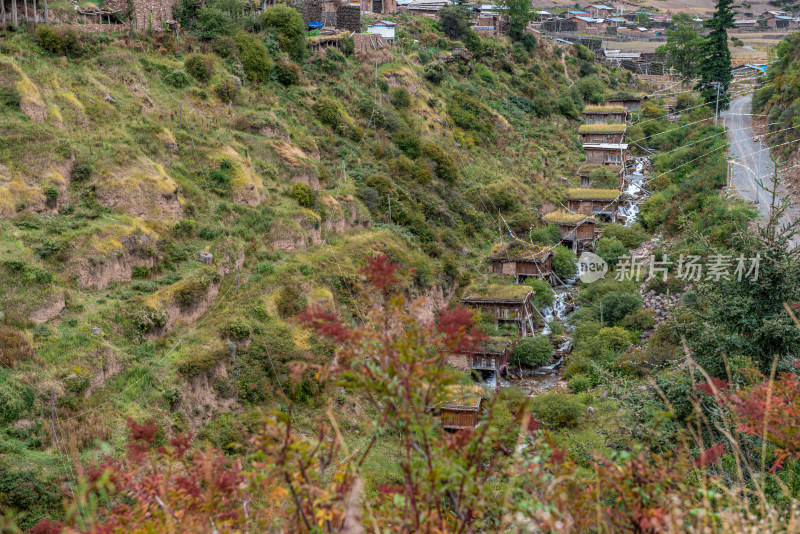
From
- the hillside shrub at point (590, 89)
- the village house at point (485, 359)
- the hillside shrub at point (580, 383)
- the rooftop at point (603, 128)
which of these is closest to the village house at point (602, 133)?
the rooftop at point (603, 128)

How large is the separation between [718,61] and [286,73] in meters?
35.8

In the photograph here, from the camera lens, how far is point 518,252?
35969 millimetres

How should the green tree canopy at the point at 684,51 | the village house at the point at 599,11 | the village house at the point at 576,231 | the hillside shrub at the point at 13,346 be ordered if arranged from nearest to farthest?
the hillside shrub at the point at 13,346, the village house at the point at 576,231, the green tree canopy at the point at 684,51, the village house at the point at 599,11

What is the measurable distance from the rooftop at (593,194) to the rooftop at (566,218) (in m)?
1.79

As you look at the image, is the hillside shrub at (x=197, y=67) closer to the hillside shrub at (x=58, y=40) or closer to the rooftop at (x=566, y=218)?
the hillside shrub at (x=58, y=40)

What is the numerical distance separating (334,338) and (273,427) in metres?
0.85

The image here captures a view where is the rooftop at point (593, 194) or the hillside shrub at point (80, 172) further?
the rooftop at point (593, 194)

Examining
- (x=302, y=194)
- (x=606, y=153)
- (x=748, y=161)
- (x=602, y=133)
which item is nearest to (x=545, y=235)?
(x=748, y=161)

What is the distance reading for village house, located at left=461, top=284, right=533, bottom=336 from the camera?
31.1 m

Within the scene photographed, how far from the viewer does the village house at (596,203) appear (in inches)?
1689

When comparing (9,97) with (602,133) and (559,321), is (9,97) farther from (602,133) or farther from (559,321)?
(602,133)

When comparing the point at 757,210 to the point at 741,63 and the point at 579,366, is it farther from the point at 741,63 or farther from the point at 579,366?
the point at 741,63

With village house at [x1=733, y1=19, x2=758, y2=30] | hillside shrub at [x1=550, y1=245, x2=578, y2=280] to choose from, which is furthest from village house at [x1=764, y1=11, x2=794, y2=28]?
hillside shrub at [x1=550, y1=245, x2=578, y2=280]

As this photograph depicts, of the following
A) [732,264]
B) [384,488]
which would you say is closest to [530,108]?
[732,264]
